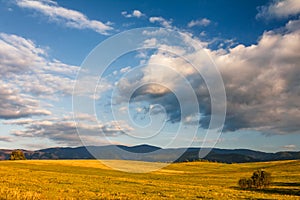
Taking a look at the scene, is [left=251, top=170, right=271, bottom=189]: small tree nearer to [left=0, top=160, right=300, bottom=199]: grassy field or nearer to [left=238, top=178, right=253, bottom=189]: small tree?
[left=238, top=178, right=253, bottom=189]: small tree

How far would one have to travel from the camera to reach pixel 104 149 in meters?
56.5

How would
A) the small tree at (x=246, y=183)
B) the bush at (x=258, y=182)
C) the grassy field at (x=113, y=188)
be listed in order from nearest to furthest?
the grassy field at (x=113, y=188) → the bush at (x=258, y=182) → the small tree at (x=246, y=183)

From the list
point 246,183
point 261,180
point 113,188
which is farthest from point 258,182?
point 113,188

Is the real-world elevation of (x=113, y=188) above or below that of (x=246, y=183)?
below

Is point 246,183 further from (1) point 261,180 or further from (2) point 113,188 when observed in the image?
(2) point 113,188

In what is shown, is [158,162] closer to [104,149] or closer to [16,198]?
[104,149]

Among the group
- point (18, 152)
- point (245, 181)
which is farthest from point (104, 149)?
point (18, 152)

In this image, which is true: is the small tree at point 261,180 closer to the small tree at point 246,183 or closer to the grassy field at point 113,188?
the small tree at point 246,183

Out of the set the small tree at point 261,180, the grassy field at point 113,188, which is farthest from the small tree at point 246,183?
the grassy field at point 113,188

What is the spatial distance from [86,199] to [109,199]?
1812 millimetres

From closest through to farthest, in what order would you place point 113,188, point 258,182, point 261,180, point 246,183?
point 113,188 < point 258,182 < point 261,180 < point 246,183

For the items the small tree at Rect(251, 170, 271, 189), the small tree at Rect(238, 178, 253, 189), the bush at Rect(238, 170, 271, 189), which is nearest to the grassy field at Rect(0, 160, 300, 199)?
the small tree at Rect(238, 178, 253, 189)

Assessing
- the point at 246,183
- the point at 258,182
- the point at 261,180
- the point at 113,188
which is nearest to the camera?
the point at 113,188

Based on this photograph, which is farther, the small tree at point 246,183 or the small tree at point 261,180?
the small tree at point 246,183
